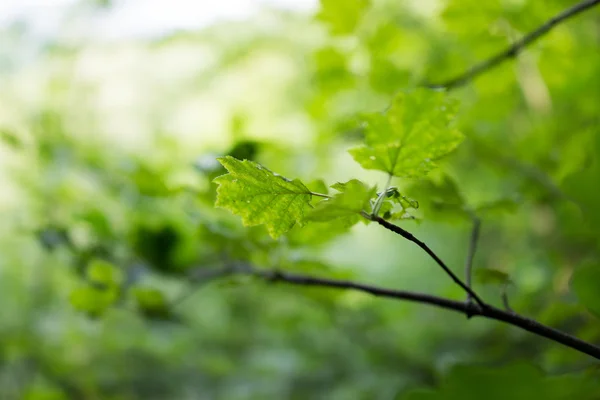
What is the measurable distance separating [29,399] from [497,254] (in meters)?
2.25

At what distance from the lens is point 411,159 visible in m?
0.33

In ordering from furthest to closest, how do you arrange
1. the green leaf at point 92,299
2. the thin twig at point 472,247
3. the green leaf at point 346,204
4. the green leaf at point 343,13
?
the green leaf at point 343,13
the green leaf at point 92,299
the thin twig at point 472,247
the green leaf at point 346,204

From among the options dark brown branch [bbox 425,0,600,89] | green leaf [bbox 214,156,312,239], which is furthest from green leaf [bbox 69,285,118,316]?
dark brown branch [bbox 425,0,600,89]

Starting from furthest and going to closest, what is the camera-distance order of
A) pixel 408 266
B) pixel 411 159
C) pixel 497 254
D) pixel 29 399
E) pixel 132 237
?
pixel 408 266 → pixel 497 254 → pixel 29 399 → pixel 132 237 → pixel 411 159

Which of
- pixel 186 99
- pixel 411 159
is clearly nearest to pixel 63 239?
pixel 411 159

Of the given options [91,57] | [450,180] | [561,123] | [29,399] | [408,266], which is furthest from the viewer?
[408,266]

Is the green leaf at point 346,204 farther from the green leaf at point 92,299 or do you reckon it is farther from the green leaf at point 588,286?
the green leaf at point 92,299

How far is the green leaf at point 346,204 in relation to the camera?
0.29 m

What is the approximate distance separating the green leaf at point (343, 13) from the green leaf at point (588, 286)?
55 cm

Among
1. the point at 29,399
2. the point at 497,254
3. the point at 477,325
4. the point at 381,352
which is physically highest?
the point at 497,254

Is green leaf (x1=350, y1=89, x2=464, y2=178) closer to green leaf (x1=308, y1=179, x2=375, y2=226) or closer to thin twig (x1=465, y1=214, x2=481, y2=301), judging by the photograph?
green leaf (x1=308, y1=179, x2=375, y2=226)

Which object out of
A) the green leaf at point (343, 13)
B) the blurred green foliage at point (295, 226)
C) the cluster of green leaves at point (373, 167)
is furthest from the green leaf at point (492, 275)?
the green leaf at point (343, 13)

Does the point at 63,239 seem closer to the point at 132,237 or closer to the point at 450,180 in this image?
the point at 132,237

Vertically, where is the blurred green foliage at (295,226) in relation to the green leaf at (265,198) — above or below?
above
